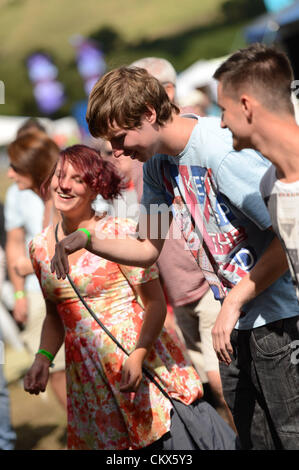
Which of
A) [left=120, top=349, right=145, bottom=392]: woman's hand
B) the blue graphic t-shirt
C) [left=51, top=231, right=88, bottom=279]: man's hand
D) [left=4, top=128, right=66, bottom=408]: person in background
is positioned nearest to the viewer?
the blue graphic t-shirt

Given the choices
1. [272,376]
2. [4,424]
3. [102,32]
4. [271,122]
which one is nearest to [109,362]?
[272,376]

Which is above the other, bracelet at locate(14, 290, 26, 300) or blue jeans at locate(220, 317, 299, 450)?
blue jeans at locate(220, 317, 299, 450)

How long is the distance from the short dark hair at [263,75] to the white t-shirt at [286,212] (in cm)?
20

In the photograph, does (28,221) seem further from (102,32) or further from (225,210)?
(102,32)

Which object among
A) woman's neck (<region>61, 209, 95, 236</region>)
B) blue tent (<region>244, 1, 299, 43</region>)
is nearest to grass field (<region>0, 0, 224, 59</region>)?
blue tent (<region>244, 1, 299, 43</region>)

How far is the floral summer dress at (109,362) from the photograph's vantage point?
8.53 feet

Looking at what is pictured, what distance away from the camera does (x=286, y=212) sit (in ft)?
6.26

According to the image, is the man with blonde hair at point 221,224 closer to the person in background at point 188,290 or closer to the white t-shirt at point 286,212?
the white t-shirt at point 286,212

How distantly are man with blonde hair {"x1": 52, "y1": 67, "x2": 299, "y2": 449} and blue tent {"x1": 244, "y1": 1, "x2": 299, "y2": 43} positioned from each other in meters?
8.22

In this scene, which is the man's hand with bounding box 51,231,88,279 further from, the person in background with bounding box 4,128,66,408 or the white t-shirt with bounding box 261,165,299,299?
the person in background with bounding box 4,128,66,408

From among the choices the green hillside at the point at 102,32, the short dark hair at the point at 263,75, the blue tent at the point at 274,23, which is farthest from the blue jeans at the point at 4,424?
the green hillside at the point at 102,32

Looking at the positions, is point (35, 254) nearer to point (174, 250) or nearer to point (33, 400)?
point (174, 250)

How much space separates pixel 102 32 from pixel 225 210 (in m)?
32.4

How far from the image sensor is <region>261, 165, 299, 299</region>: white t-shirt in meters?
1.88
